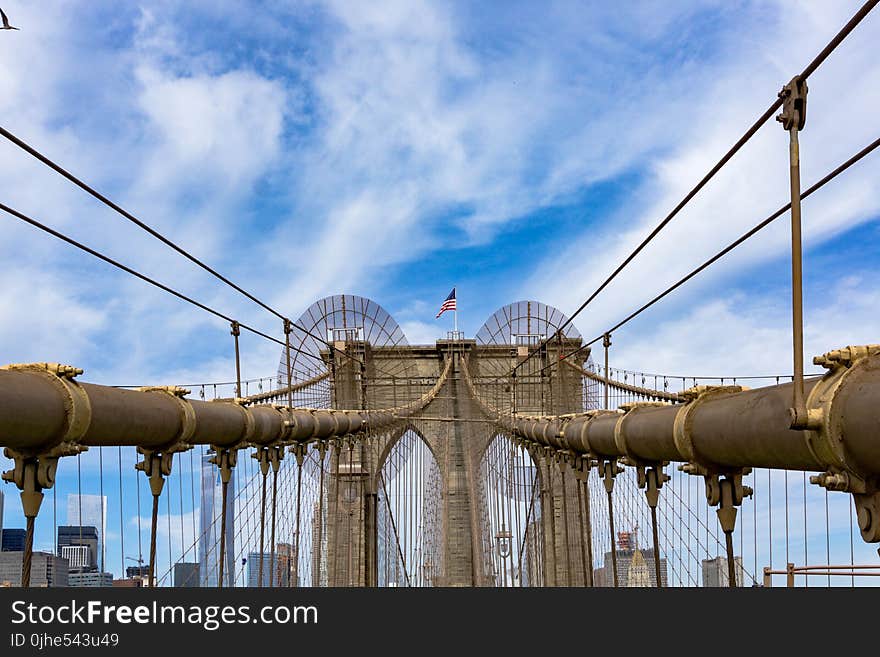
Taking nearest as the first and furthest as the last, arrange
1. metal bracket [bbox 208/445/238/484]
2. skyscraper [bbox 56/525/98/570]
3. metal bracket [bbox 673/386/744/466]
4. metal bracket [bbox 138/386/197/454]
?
metal bracket [bbox 673/386/744/466] < metal bracket [bbox 138/386/197/454] < metal bracket [bbox 208/445/238/484] < skyscraper [bbox 56/525/98/570]

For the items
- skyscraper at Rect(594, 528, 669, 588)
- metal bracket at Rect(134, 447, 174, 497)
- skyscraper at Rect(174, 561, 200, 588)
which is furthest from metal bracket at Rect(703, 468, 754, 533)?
skyscraper at Rect(594, 528, 669, 588)

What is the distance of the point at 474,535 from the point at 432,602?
1693 centimetres

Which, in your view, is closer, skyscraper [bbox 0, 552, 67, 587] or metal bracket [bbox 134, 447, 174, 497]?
metal bracket [bbox 134, 447, 174, 497]

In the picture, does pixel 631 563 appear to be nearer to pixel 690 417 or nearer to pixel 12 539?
pixel 12 539

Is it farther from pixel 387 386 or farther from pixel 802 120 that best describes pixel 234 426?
pixel 387 386

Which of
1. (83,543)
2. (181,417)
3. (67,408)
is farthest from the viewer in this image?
(83,543)

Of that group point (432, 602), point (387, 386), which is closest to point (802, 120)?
point (432, 602)

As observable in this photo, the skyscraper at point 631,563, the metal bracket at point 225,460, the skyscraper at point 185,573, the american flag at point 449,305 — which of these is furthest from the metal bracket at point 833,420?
the american flag at point 449,305

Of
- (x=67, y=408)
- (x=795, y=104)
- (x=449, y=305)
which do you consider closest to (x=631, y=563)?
(x=449, y=305)

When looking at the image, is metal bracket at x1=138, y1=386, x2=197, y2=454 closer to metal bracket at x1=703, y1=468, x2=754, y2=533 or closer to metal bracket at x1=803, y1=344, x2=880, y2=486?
metal bracket at x1=703, y1=468, x2=754, y2=533

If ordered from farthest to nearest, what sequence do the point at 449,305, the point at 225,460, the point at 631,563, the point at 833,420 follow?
the point at 449,305 → the point at 631,563 → the point at 225,460 → the point at 833,420

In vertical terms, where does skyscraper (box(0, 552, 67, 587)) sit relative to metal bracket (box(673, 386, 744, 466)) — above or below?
below

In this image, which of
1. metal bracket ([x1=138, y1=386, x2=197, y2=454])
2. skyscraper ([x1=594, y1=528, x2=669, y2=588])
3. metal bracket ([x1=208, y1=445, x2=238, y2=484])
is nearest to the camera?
metal bracket ([x1=138, y1=386, x2=197, y2=454])

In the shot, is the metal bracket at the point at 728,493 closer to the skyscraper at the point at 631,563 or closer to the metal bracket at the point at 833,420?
the metal bracket at the point at 833,420
